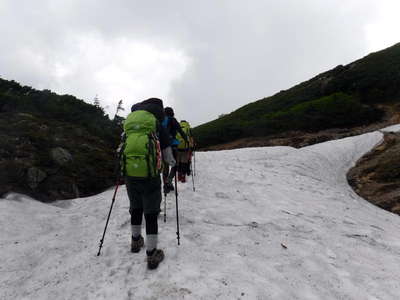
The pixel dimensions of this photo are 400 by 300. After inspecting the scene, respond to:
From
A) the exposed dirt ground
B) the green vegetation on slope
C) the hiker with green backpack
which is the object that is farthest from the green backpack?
the exposed dirt ground

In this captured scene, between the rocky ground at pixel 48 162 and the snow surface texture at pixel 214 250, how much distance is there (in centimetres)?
83

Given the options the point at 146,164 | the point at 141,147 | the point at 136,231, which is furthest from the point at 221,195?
the point at 141,147

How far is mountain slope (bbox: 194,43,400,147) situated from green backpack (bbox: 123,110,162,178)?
2592 cm

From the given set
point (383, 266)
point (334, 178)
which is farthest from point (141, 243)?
point (334, 178)

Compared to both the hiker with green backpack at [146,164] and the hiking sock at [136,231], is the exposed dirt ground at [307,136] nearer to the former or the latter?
the hiking sock at [136,231]

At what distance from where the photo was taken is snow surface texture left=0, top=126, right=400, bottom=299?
14.6 ft

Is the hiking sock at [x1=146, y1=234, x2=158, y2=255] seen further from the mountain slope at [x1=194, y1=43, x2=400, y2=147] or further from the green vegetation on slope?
the mountain slope at [x1=194, y1=43, x2=400, y2=147]

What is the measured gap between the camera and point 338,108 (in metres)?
30.4

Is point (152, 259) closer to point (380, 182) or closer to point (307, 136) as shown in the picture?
point (380, 182)

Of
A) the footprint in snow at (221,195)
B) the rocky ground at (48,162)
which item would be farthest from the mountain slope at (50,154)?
the footprint in snow at (221,195)

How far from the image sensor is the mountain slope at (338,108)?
97.8ft

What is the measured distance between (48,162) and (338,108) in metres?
29.5

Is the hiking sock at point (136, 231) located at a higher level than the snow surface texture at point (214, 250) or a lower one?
higher

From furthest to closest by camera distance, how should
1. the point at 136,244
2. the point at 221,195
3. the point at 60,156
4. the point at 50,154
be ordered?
the point at 60,156
the point at 50,154
the point at 221,195
the point at 136,244
